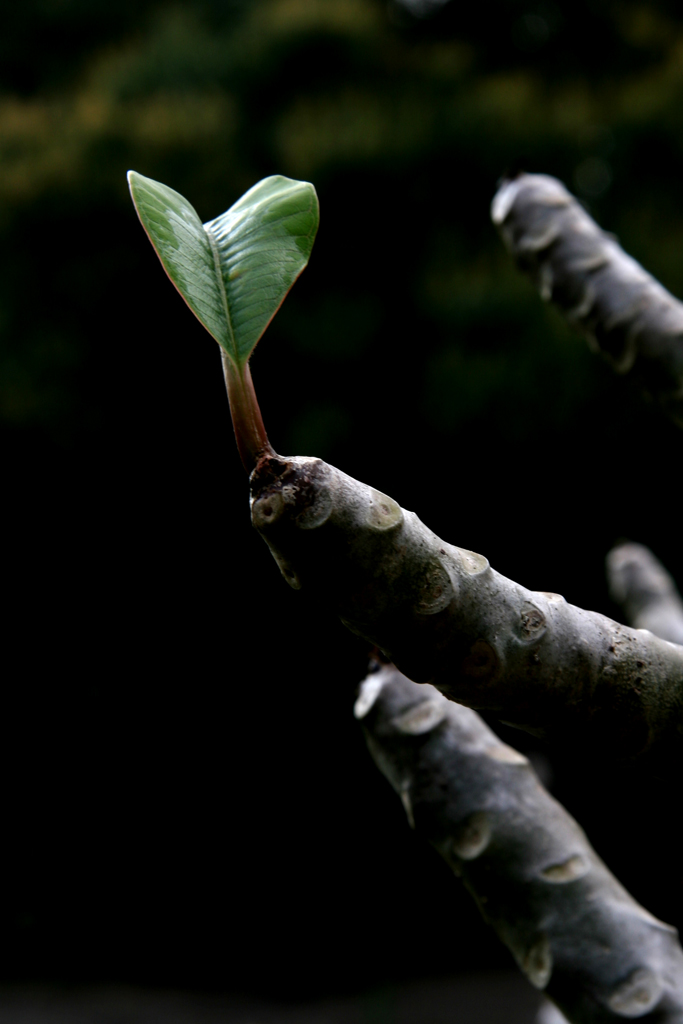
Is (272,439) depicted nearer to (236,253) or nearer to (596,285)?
(596,285)

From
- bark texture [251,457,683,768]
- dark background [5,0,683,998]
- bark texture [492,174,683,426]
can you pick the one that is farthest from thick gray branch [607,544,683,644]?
dark background [5,0,683,998]

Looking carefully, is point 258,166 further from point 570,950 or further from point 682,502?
point 570,950

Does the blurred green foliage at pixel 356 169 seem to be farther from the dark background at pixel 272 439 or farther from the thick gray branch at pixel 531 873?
the thick gray branch at pixel 531 873

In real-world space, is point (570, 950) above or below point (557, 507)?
above

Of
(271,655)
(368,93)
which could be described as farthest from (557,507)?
(368,93)

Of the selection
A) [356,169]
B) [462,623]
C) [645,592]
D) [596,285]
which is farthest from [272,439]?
[462,623]

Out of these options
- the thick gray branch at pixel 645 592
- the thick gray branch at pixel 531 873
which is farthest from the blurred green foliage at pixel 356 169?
the thick gray branch at pixel 531 873
